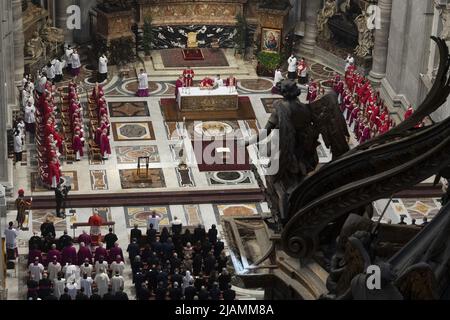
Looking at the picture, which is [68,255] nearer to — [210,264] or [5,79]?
[210,264]

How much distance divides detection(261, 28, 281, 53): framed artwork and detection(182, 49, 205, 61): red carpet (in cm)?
259

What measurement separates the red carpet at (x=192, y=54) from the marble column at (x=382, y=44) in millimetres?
7050

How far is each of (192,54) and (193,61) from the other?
762 mm

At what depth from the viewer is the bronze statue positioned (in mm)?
15141

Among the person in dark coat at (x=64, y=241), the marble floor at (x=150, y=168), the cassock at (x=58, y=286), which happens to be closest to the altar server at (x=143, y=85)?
the marble floor at (x=150, y=168)

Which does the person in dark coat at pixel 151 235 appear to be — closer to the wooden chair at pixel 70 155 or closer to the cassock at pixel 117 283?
the cassock at pixel 117 283

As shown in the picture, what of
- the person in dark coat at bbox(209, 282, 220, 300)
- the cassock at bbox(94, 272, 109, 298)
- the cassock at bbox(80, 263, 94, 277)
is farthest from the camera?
the cassock at bbox(80, 263, 94, 277)

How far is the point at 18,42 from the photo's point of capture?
140 ft

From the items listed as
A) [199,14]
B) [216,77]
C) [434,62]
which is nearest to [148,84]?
[216,77]

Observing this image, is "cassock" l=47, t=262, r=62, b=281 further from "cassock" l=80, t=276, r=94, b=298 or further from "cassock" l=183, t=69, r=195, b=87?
"cassock" l=183, t=69, r=195, b=87

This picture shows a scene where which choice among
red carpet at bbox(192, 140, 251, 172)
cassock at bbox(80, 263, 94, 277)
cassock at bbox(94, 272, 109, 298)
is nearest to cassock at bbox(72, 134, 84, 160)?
red carpet at bbox(192, 140, 251, 172)

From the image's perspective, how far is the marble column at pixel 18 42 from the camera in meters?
42.2

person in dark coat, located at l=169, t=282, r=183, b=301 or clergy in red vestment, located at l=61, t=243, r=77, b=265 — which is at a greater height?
person in dark coat, located at l=169, t=282, r=183, b=301

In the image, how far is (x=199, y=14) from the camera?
49875 mm
